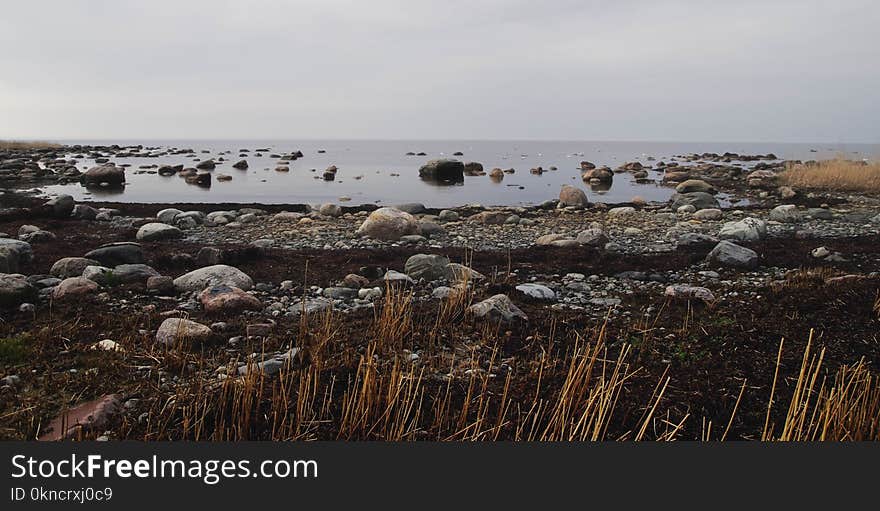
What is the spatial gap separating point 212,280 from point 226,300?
1.39 meters

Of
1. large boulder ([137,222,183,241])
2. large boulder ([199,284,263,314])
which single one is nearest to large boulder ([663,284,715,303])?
large boulder ([199,284,263,314])

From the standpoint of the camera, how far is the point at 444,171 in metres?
44.8

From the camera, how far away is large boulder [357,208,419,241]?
1529 centimetres

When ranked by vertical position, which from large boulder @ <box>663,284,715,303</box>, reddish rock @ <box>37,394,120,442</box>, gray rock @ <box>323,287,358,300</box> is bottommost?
gray rock @ <box>323,287,358,300</box>

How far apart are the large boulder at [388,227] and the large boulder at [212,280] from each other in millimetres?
6530

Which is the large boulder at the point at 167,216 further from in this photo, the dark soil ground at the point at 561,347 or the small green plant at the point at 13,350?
the small green plant at the point at 13,350

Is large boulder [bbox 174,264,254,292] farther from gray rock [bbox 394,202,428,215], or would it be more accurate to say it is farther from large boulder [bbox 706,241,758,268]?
gray rock [bbox 394,202,428,215]

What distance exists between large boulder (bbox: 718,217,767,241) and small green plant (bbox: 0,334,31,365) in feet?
48.7

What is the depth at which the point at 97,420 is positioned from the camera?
13.5 feet

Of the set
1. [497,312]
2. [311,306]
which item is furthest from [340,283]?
[497,312]

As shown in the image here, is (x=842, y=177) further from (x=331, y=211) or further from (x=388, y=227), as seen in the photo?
(x=331, y=211)

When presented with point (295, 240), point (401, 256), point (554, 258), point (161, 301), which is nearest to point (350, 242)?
point (295, 240)

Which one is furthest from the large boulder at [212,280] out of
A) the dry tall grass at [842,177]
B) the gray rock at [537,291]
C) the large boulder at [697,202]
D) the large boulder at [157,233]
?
the dry tall grass at [842,177]

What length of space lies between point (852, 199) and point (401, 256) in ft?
68.8
